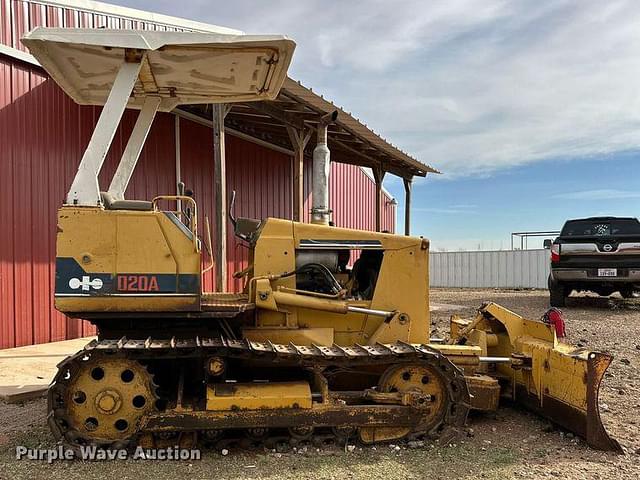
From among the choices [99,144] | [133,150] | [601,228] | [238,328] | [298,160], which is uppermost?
[298,160]

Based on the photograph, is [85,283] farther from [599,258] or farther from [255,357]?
[599,258]

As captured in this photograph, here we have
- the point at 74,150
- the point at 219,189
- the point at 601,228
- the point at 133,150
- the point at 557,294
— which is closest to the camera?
the point at 133,150

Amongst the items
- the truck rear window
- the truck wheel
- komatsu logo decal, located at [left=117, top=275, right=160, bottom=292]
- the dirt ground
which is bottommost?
the dirt ground

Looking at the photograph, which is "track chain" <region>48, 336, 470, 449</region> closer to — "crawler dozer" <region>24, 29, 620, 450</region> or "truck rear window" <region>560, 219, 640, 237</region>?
"crawler dozer" <region>24, 29, 620, 450</region>

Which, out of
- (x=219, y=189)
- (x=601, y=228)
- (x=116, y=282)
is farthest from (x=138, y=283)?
(x=601, y=228)

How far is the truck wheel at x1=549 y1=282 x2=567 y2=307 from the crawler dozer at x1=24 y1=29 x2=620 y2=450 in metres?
9.07

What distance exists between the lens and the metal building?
780 centimetres

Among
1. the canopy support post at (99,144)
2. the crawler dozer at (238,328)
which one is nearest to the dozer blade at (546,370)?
the crawler dozer at (238,328)

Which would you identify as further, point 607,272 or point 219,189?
point 607,272

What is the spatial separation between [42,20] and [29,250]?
3340 mm

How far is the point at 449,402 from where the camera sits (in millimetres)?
4254

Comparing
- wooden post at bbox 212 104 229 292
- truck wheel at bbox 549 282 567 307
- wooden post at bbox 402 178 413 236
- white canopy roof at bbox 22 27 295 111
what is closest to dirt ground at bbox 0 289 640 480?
white canopy roof at bbox 22 27 295 111

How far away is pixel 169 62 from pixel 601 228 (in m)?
11.9

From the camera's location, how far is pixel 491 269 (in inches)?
1017
